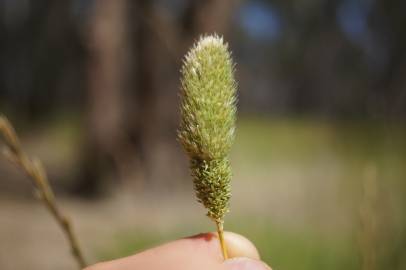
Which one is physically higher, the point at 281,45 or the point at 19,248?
the point at 281,45

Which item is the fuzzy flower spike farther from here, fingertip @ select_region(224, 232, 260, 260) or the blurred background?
the blurred background

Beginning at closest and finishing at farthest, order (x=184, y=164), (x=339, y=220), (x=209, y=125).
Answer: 1. (x=209, y=125)
2. (x=339, y=220)
3. (x=184, y=164)

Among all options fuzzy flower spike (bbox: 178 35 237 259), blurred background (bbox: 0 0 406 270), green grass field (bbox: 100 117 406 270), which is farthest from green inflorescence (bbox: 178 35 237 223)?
green grass field (bbox: 100 117 406 270)

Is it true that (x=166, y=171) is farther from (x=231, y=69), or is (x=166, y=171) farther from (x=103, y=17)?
(x=231, y=69)

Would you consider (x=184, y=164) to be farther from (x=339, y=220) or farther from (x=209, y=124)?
(x=209, y=124)

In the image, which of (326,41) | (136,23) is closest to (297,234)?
(136,23)

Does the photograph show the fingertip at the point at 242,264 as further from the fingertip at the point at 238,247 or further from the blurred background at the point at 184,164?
the blurred background at the point at 184,164

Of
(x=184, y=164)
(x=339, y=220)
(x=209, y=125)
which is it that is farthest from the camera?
(x=184, y=164)

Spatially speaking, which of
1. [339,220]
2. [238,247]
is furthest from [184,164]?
[238,247]

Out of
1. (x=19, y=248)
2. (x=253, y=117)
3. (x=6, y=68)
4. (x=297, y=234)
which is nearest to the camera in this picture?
(x=297, y=234)
